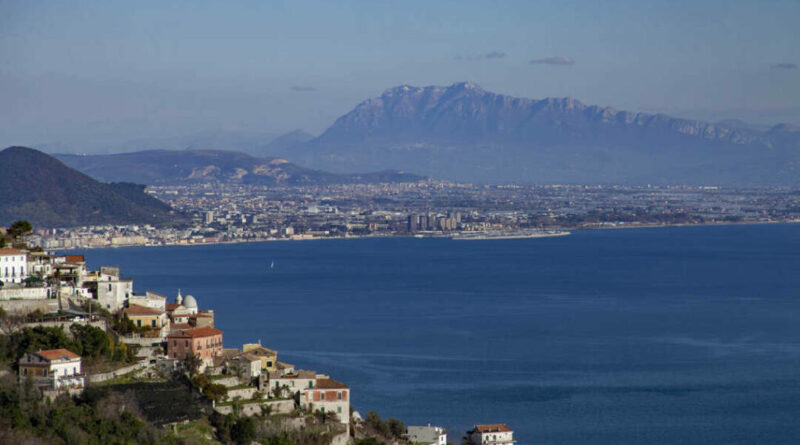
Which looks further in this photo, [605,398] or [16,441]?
[605,398]

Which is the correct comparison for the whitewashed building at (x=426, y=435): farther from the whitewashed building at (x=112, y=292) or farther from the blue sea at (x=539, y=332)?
the whitewashed building at (x=112, y=292)

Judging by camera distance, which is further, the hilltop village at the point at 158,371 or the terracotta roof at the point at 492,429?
the terracotta roof at the point at 492,429

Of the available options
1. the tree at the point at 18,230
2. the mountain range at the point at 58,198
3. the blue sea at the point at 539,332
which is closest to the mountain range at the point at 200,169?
the mountain range at the point at 58,198

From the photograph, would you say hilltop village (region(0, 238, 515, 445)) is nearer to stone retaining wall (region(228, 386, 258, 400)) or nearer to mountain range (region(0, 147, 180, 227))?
stone retaining wall (region(228, 386, 258, 400))

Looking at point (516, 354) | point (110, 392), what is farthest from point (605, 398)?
point (110, 392)

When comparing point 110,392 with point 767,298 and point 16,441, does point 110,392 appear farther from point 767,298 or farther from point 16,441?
point 767,298

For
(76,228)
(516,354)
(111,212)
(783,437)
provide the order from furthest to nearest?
(111,212), (76,228), (516,354), (783,437)

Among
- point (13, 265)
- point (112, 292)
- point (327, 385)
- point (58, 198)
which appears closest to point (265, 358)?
point (327, 385)
